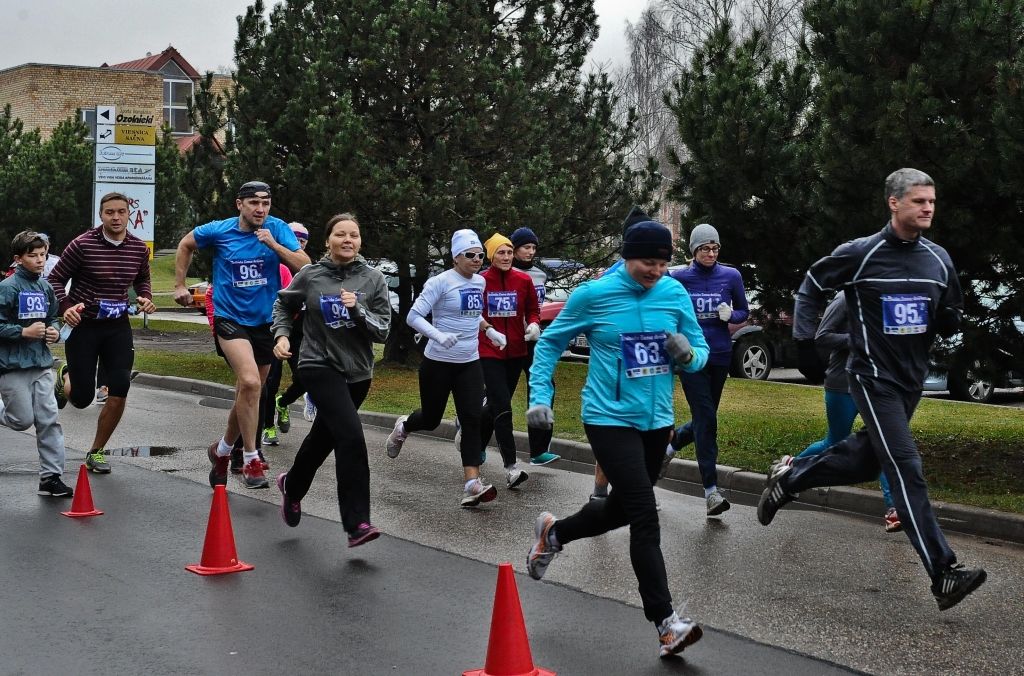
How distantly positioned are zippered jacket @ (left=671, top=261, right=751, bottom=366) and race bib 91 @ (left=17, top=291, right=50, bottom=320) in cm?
416

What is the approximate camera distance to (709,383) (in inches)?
342

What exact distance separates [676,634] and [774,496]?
2.24 metres

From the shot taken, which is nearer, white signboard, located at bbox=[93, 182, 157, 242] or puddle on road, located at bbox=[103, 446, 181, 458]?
puddle on road, located at bbox=[103, 446, 181, 458]

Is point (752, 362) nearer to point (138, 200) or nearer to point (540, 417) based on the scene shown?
point (138, 200)

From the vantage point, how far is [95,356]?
9.67 metres

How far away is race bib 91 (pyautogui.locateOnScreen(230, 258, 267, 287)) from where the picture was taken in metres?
9.26

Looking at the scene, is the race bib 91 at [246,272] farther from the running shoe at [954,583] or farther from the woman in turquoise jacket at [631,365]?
the running shoe at [954,583]

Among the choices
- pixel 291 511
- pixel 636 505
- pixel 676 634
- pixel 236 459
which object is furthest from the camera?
pixel 236 459

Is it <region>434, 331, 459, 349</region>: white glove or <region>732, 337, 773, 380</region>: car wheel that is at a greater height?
<region>434, 331, 459, 349</region>: white glove

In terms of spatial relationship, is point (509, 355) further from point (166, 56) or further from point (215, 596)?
point (166, 56)

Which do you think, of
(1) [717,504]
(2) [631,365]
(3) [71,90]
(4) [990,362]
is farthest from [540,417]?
(3) [71,90]

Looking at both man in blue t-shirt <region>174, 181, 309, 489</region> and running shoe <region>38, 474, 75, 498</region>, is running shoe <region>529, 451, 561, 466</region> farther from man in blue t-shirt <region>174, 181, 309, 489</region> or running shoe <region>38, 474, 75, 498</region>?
running shoe <region>38, 474, 75, 498</region>

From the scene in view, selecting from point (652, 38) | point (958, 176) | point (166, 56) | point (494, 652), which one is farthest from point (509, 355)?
point (166, 56)

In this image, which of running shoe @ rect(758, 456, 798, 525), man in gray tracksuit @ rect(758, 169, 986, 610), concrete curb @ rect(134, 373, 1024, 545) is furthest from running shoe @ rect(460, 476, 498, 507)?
man in gray tracksuit @ rect(758, 169, 986, 610)
